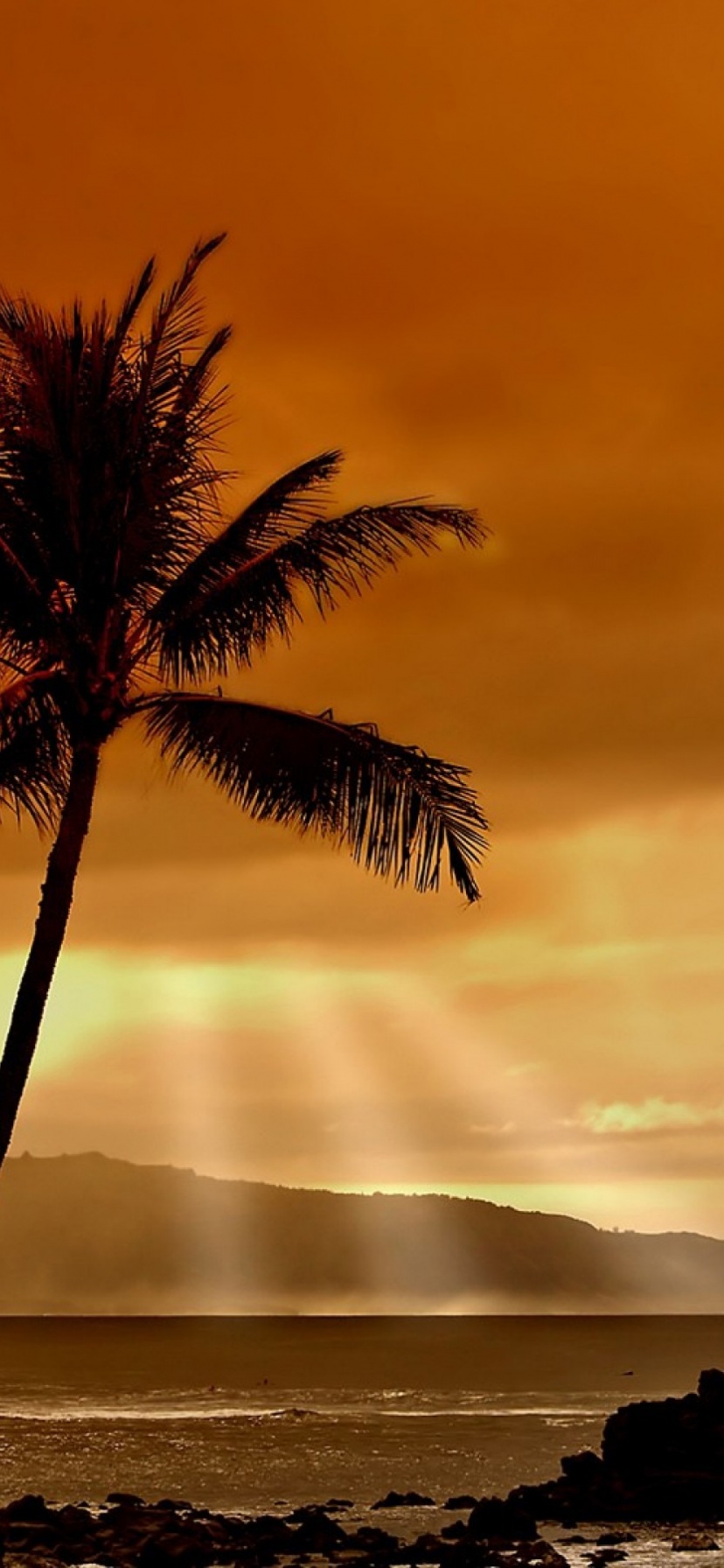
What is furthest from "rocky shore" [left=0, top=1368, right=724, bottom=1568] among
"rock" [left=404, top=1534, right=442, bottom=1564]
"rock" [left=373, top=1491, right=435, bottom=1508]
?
"rock" [left=373, top=1491, right=435, bottom=1508]

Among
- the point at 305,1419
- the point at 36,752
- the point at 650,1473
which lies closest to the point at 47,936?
the point at 36,752

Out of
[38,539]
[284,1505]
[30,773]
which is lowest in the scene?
[284,1505]

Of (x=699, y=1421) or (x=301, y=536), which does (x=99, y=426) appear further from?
(x=699, y=1421)

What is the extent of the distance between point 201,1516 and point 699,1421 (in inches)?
325

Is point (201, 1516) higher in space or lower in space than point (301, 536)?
lower

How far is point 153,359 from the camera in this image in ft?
63.4

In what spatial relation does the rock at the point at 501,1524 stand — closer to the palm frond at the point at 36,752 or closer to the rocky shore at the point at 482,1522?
the rocky shore at the point at 482,1522

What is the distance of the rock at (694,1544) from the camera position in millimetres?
22922

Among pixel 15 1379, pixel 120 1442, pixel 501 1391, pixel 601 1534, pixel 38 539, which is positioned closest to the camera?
pixel 38 539

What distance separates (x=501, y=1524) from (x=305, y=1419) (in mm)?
47504

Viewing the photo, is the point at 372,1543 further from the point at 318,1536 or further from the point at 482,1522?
the point at 482,1522

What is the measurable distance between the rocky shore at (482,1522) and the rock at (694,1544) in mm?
30

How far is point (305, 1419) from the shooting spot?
69.9 meters

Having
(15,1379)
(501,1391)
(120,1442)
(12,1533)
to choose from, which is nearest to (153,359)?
(12,1533)
